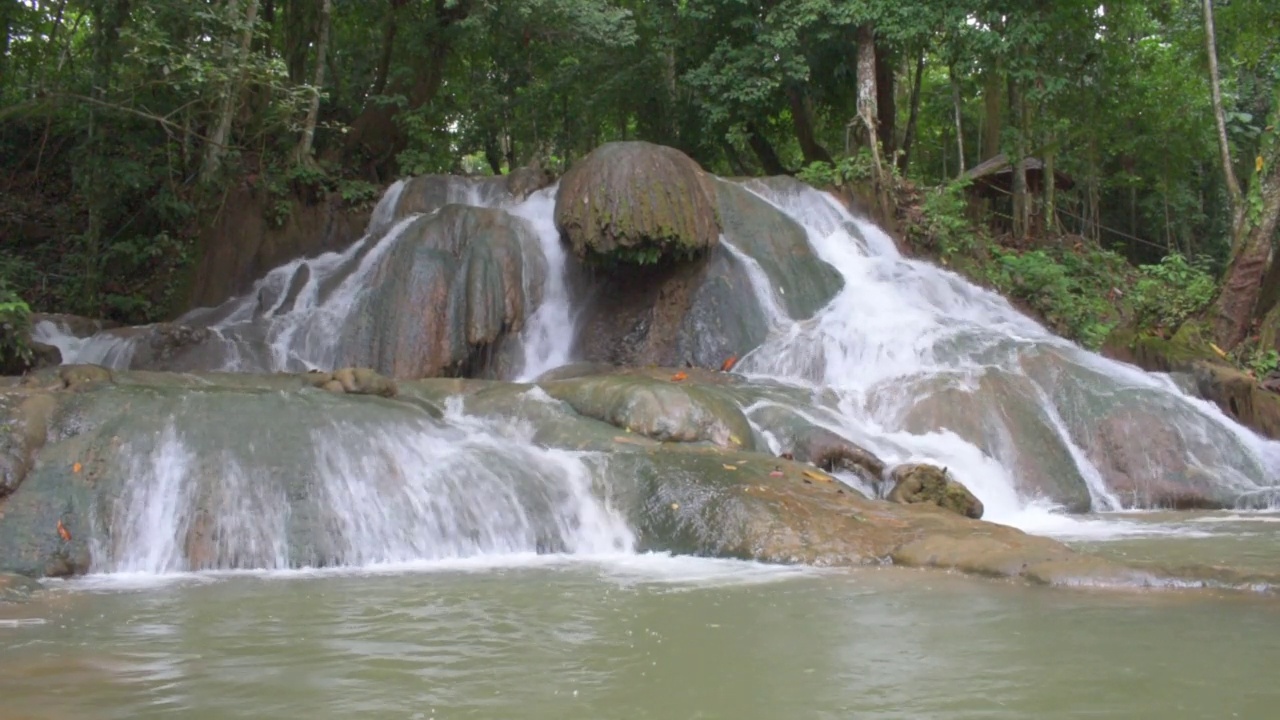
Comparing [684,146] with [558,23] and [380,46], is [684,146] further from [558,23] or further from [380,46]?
[380,46]

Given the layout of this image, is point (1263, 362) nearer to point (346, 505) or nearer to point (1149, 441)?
point (1149, 441)

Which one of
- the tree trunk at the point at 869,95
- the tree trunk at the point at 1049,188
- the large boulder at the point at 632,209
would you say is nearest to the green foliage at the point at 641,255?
the large boulder at the point at 632,209

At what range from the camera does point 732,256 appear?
42.9ft

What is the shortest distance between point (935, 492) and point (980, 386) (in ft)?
8.75

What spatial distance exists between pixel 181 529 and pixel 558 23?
11.6 m

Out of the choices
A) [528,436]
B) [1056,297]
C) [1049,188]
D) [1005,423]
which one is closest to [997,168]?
[1049,188]

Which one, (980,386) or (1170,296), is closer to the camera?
(980,386)

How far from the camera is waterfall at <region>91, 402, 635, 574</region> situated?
6.62m

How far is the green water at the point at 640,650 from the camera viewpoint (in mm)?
3426

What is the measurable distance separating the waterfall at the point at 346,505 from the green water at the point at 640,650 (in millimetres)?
743

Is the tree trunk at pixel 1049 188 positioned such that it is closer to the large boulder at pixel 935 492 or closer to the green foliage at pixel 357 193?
the green foliage at pixel 357 193

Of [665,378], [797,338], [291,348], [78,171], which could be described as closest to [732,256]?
[797,338]

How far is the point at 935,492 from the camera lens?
826 centimetres

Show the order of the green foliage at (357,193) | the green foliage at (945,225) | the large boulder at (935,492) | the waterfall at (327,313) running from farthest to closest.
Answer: the green foliage at (945,225) < the green foliage at (357,193) < the waterfall at (327,313) < the large boulder at (935,492)
